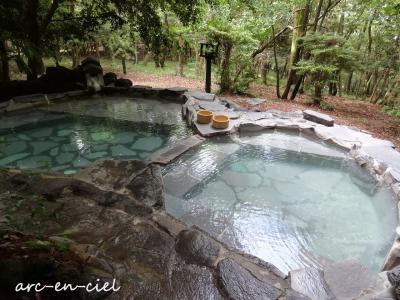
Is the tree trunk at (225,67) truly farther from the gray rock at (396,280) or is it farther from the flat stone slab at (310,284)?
the gray rock at (396,280)

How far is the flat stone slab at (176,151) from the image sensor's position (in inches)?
177

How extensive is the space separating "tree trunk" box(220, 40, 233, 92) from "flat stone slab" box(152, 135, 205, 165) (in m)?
4.42

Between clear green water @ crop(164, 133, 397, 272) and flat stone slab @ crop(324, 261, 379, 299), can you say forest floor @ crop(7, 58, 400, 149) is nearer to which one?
clear green water @ crop(164, 133, 397, 272)

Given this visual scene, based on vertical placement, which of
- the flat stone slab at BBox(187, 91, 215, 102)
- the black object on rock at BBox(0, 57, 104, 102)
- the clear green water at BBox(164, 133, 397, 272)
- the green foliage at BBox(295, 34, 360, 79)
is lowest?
the clear green water at BBox(164, 133, 397, 272)

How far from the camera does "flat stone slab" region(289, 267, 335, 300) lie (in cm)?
220

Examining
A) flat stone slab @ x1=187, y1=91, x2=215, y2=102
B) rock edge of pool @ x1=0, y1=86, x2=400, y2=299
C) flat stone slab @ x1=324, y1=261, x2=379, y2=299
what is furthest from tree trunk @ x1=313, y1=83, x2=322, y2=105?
flat stone slab @ x1=324, y1=261, x2=379, y2=299

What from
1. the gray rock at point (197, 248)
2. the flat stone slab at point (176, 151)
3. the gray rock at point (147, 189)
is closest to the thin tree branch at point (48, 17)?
the flat stone slab at point (176, 151)

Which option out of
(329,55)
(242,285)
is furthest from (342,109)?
(242,285)

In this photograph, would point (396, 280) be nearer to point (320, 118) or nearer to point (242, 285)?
point (242, 285)

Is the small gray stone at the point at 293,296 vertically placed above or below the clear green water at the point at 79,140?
above

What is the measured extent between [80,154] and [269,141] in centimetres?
384

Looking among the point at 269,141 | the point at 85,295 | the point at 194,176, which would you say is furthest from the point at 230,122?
the point at 85,295

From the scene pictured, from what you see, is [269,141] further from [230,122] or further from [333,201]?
[333,201]

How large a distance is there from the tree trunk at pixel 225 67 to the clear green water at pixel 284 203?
447 centimetres
